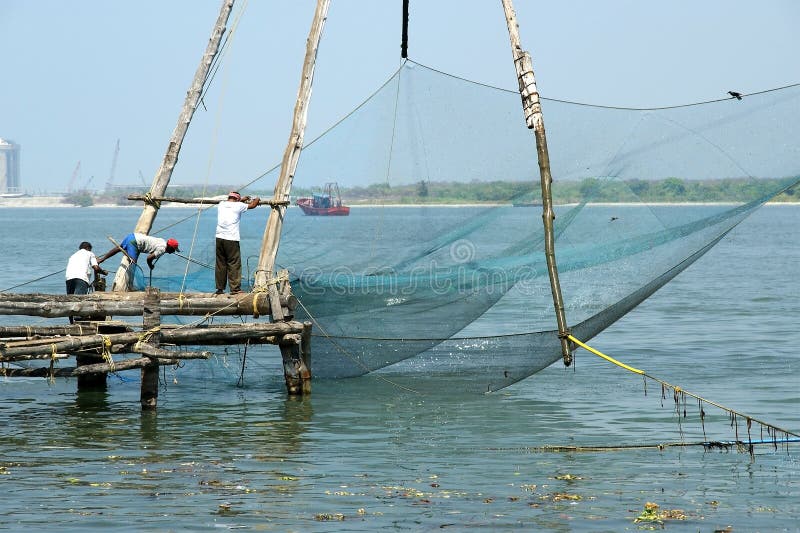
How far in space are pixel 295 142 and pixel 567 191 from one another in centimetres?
324

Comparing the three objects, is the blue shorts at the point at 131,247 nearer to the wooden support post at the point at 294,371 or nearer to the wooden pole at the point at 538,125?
the wooden support post at the point at 294,371

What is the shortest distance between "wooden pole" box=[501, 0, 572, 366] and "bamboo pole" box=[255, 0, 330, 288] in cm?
277

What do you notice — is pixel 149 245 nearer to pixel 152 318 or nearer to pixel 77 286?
pixel 77 286

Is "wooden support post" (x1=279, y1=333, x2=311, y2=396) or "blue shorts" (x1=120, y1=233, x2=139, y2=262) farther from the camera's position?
"blue shorts" (x1=120, y1=233, x2=139, y2=262)

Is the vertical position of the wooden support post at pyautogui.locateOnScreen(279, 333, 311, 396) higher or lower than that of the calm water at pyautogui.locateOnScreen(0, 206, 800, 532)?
higher

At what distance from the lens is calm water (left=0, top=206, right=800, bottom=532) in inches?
321

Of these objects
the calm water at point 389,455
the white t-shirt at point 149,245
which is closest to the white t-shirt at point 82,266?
the white t-shirt at point 149,245

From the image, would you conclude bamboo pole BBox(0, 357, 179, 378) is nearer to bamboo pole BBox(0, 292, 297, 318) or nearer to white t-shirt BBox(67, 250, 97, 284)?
bamboo pole BBox(0, 292, 297, 318)

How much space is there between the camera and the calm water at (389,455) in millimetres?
8148

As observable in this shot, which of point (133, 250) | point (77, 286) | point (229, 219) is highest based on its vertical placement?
point (229, 219)

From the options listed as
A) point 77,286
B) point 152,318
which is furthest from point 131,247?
point 152,318

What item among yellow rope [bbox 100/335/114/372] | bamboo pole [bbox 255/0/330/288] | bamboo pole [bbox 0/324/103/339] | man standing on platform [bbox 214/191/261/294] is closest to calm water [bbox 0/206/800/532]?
yellow rope [bbox 100/335/114/372]

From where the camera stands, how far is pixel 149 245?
13.0 metres

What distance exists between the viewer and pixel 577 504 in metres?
8.43
